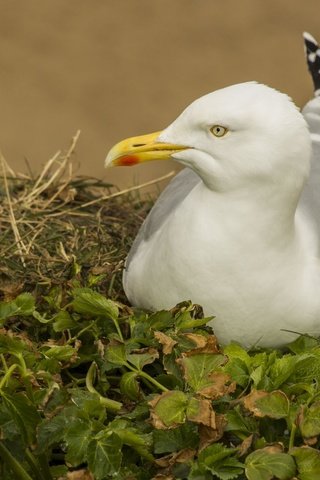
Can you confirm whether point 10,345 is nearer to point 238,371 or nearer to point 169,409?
point 169,409

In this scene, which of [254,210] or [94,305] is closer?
[94,305]

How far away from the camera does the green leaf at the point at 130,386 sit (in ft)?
7.73

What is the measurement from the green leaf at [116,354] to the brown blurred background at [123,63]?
2.12m

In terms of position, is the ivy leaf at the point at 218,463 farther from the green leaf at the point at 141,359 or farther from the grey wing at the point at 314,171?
the grey wing at the point at 314,171

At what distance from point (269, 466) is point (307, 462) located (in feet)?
0.22

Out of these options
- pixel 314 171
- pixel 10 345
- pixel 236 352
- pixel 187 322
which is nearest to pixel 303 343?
pixel 236 352

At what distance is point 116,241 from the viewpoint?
129 inches

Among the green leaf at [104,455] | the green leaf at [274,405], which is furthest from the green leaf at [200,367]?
the green leaf at [104,455]

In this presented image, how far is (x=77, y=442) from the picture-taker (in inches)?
85.7

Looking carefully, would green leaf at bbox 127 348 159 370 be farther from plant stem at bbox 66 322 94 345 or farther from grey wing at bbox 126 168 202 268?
grey wing at bbox 126 168 202 268

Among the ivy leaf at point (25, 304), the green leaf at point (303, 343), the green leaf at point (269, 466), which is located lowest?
the green leaf at point (303, 343)

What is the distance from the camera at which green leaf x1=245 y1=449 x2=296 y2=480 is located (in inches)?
85.0

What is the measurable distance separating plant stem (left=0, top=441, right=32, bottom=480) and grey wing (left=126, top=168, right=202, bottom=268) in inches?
31.8

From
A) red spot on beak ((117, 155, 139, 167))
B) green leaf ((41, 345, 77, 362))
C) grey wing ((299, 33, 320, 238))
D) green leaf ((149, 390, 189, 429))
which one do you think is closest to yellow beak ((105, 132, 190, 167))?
red spot on beak ((117, 155, 139, 167))
